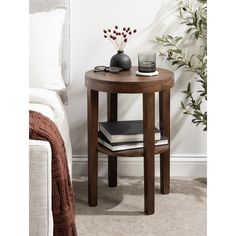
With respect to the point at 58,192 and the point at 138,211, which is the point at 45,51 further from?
the point at 58,192

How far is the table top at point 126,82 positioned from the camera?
8.39 feet

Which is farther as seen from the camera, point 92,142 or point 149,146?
point 92,142

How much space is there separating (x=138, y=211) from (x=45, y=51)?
0.94 m

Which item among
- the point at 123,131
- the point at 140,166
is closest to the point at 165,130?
the point at 123,131

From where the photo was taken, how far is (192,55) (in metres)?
3.15

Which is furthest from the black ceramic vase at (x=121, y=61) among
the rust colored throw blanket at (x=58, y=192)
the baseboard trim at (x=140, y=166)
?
the rust colored throw blanket at (x=58, y=192)

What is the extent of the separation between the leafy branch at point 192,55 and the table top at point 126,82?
1.13 ft

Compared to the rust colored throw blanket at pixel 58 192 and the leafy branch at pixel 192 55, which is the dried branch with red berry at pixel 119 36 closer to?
the leafy branch at pixel 192 55

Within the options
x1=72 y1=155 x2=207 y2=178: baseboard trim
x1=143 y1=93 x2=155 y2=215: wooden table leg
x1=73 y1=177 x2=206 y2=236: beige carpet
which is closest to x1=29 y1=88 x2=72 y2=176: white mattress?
x1=143 y1=93 x2=155 y2=215: wooden table leg

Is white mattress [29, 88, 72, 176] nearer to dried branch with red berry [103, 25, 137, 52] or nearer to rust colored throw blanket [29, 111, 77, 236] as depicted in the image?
rust colored throw blanket [29, 111, 77, 236]

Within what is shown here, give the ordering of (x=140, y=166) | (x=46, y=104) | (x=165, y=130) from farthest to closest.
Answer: (x=140, y=166) < (x=165, y=130) < (x=46, y=104)

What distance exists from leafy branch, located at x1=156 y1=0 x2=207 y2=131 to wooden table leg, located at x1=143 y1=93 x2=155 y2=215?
0.49 meters

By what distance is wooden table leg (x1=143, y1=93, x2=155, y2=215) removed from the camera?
8.50 feet
